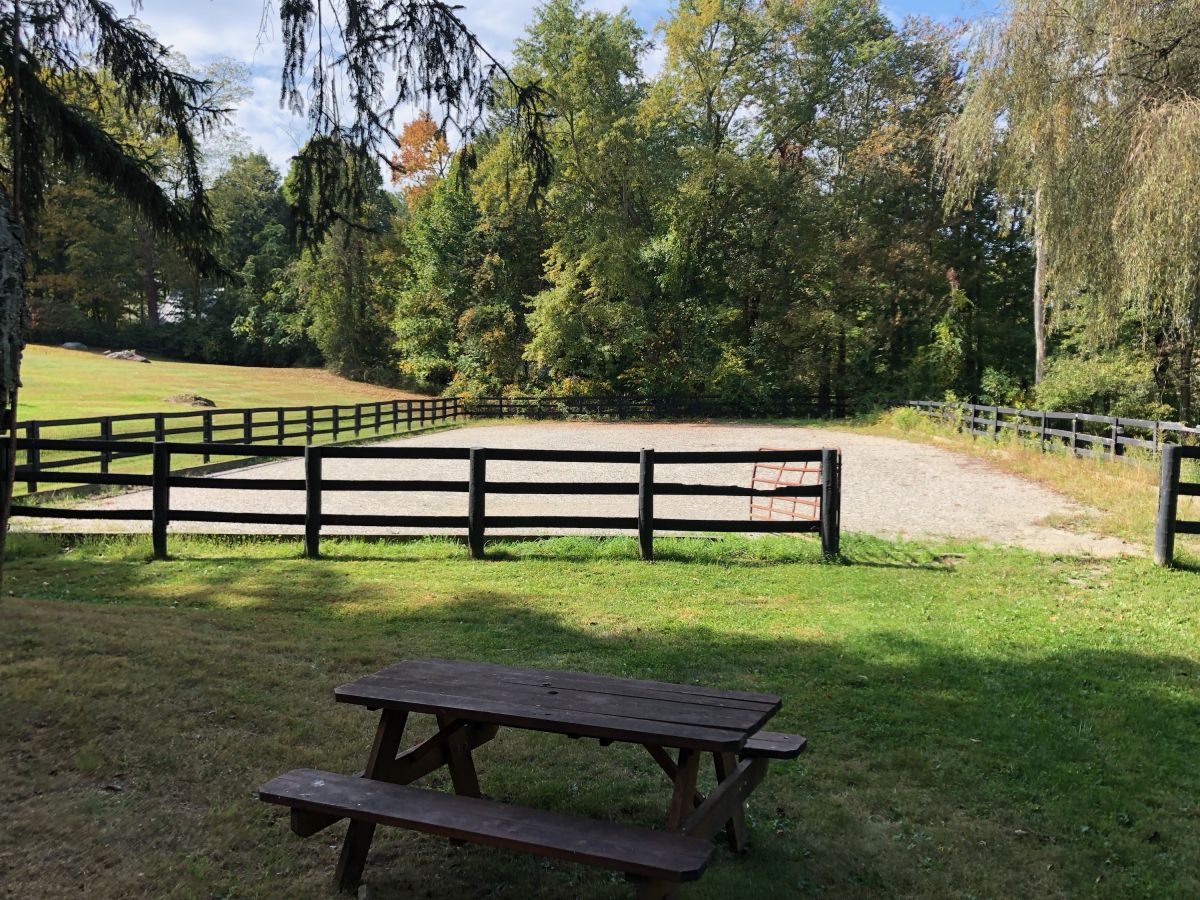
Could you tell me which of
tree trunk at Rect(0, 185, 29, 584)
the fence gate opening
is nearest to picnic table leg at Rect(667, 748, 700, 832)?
tree trunk at Rect(0, 185, 29, 584)

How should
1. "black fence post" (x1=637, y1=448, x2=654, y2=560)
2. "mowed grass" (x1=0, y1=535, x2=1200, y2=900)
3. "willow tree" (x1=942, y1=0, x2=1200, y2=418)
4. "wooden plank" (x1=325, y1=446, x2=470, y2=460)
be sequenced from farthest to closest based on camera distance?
"willow tree" (x1=942, y1=0, x2=1200, y2=418), "wooden plank" (x1=325, y1=446, x2=470, y2=460), "black fence post" (x1=637, y1=448, x2=654, y2=560), "mowed grass" (x1=0, y1=535, x2=1200, y2=900)

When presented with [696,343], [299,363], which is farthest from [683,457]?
[299,363]

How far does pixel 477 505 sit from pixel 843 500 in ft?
22.5

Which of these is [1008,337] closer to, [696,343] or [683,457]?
[696,343]

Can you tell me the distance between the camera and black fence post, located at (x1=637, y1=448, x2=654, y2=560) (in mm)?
9023

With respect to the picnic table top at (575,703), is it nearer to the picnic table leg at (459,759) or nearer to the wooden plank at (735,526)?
the picnic table leg at (459,759)

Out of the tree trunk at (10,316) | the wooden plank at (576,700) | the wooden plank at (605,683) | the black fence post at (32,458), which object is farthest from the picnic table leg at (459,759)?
the black fence post at (32,458)

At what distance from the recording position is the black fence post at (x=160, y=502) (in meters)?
9.20

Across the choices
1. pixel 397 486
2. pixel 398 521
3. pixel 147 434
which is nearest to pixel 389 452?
pixel 397 486

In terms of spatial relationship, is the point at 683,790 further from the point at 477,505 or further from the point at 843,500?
the point at 843,500

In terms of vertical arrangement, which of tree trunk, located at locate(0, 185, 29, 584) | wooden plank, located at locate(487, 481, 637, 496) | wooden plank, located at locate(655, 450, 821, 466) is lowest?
wooden plank, located at locate(487, 481, 637, 496)

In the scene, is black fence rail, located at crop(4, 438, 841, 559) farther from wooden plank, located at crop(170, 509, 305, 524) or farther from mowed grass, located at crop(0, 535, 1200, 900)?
mowed grass, located at crop(0, 535, 1200, 900)

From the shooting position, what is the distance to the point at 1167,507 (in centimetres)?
853

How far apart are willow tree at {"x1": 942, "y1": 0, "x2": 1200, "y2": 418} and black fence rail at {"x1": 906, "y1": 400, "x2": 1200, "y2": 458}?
194 centimetres
